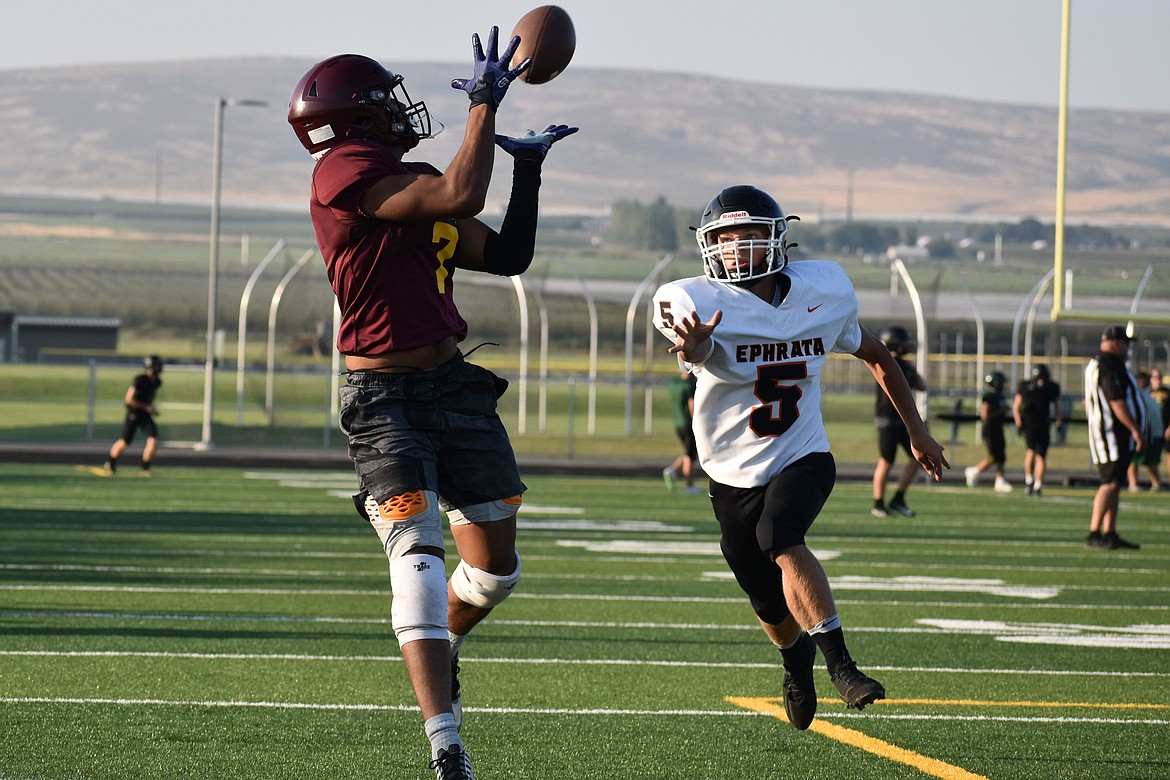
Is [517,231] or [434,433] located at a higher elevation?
[517,231]

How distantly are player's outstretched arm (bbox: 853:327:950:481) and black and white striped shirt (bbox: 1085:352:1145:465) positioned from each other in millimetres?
7554

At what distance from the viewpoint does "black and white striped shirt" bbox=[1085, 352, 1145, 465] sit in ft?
42.6

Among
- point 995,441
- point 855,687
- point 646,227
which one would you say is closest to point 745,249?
point 855,687

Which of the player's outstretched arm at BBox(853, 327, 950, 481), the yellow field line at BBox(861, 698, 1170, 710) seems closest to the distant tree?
Result: the yellow field line at BBox(861, 698, 1170, 710)

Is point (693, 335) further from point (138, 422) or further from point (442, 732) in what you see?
point (138, 422)

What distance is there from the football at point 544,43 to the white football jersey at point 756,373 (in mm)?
820

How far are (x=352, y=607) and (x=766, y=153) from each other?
178 metres

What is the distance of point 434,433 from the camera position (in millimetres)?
4949

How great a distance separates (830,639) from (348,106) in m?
2.14

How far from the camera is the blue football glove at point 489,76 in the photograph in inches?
186

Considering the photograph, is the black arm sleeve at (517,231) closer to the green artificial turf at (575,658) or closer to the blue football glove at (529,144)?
the blue football glove at (529,144)

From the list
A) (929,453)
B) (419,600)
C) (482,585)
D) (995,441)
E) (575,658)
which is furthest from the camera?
(995,441)

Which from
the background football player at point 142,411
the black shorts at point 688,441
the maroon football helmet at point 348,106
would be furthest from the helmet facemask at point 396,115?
the background football player at point 142,411

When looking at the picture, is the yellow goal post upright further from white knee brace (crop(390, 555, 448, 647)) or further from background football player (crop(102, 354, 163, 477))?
white knee brace (crop(390, 555, 448, 647))
